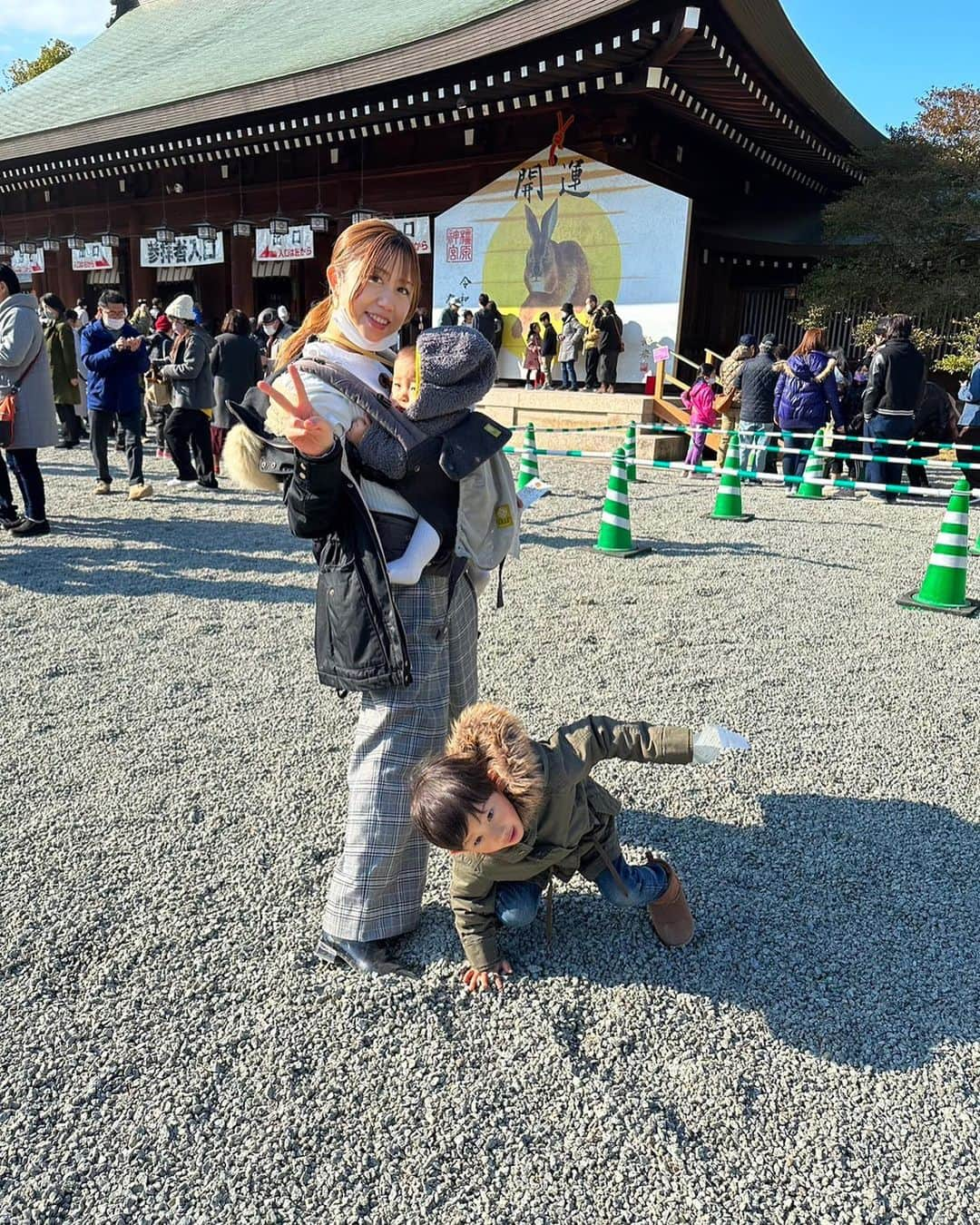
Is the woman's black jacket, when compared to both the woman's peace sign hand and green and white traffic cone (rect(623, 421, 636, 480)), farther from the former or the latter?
green and white traffic cone (rect(623, 421, 636, 480))

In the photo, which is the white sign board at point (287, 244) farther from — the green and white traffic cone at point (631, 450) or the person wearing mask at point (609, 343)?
the green and white traffic cone at point (631, 450)

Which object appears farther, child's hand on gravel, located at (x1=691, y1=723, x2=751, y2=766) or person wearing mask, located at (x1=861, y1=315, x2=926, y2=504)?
person wearing mask, located at (x1=861, y1=315, x2=926, y2=504)

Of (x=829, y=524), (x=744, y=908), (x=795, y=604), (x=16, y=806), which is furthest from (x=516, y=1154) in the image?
(x=829, y=524)

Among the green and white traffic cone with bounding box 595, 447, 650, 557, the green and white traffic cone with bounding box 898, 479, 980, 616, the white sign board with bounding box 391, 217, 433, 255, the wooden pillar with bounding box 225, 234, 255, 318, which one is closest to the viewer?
the green and white traffic cone with bounding box 898, 479, 980, 616

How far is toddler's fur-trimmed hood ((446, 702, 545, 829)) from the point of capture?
5.63 ft

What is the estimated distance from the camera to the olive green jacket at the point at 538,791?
173 centimetres

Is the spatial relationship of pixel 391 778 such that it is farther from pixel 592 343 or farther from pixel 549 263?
pixel 549 263

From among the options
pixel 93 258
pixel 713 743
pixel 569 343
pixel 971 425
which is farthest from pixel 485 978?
pixel 93 258

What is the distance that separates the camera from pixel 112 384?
652 cm

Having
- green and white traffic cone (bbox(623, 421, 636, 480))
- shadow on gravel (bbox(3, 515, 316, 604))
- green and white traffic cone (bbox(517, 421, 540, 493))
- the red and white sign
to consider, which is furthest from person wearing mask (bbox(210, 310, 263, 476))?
the red and white sign

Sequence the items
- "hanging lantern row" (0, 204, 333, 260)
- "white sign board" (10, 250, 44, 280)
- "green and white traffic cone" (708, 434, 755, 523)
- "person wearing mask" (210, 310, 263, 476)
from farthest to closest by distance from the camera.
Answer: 1. "white sign board" (10, 250, 44, 280)
2. "hanging lantern row" (0, 204, 333, 260)
3. "green and white traffic cone" (708, 434, 755, 523)
4. "person wearing mask" (210, 310, 263, 476)

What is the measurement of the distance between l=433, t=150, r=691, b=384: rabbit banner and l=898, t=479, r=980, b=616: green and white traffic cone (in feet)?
27.3

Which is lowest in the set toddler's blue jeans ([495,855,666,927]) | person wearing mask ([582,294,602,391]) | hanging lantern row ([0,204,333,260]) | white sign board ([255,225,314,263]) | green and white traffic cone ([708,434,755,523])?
toddler's blue jeans ([495,855,666,927])

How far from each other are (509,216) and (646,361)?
3288mm
